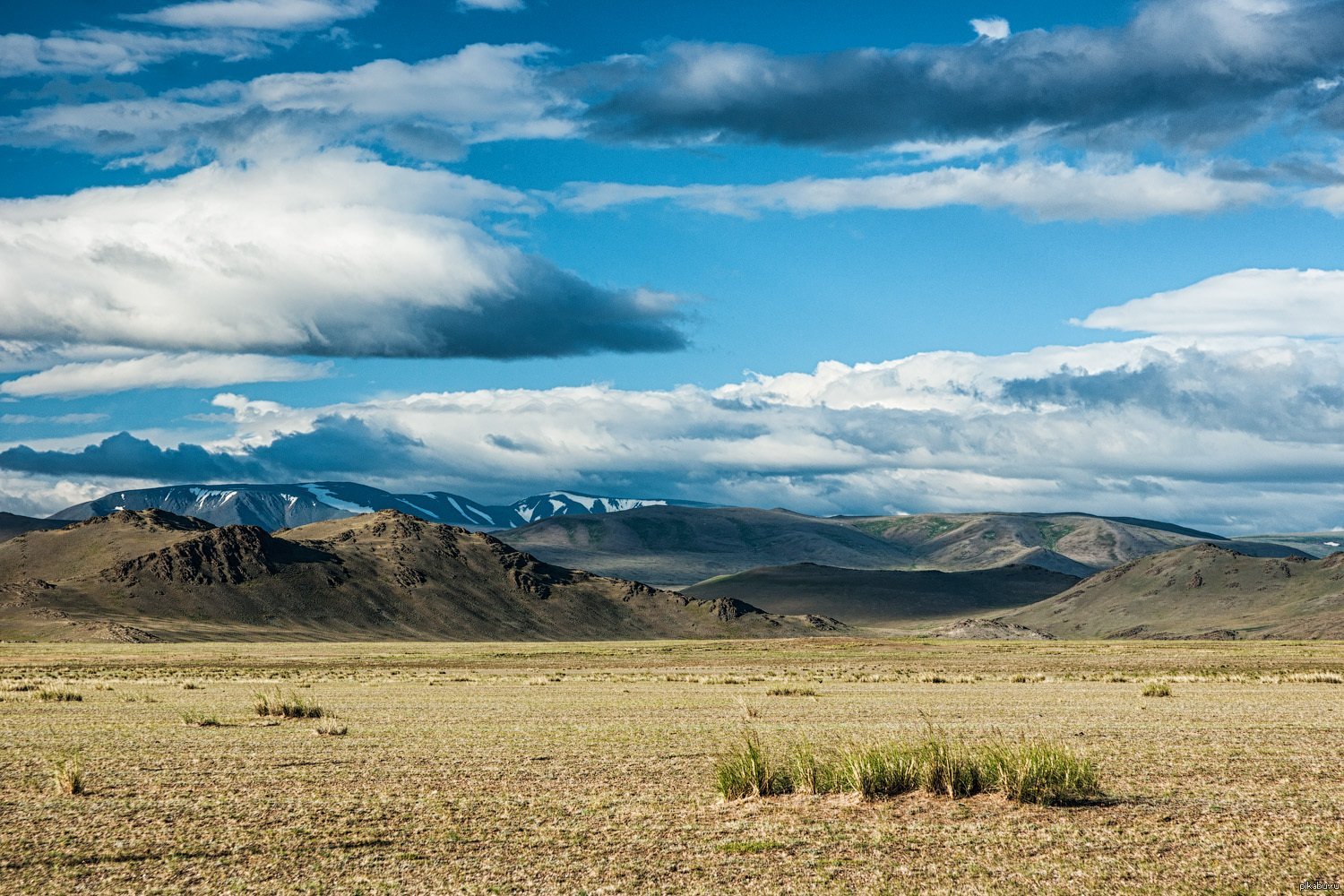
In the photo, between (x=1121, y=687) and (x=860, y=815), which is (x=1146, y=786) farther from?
(x=1121, y=687)

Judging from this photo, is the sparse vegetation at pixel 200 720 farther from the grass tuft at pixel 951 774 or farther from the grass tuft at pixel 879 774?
the grass tuft at pixel 951 774

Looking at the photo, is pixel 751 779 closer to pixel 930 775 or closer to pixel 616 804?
pixel 616 804

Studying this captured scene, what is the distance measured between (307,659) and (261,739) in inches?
2860

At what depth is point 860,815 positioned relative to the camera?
19.0 m

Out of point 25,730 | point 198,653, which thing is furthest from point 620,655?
point 25,730

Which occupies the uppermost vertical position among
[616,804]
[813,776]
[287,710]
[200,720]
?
[813,776]

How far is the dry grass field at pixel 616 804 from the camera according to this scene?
15.5 meters

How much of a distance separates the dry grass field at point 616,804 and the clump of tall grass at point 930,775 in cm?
38

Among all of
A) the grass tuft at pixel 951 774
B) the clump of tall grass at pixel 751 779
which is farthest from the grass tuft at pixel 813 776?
the grass tuft at pixel 951 774

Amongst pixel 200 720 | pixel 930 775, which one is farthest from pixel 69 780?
pixel 930 775

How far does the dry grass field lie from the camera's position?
15508mm

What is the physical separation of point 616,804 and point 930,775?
16.9ft

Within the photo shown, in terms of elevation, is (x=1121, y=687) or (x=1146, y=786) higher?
(x=1146, y=786)

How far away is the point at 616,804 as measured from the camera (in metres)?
20.5
